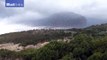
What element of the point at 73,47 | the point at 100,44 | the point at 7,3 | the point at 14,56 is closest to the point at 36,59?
the point at 73,47

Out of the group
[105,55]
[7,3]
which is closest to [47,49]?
[105,55]

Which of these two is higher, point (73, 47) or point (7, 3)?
point (7, 3)

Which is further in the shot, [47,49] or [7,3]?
[47,49]

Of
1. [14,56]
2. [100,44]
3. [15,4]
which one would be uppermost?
[15,4]

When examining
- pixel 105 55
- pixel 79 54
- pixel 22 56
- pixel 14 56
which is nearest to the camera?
pixel 105 55

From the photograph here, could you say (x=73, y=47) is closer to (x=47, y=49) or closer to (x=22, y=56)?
(x=47, y=49)

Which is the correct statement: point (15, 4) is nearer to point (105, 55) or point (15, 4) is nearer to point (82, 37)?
point (105, 55)

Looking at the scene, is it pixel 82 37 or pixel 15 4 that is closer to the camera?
pixel 15 4

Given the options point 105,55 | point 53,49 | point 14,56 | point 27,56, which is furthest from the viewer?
point 14,56

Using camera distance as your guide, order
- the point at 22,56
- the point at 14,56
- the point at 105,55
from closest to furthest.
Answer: the point at 105,55 → the point at 22,56 → the point at 14,56
